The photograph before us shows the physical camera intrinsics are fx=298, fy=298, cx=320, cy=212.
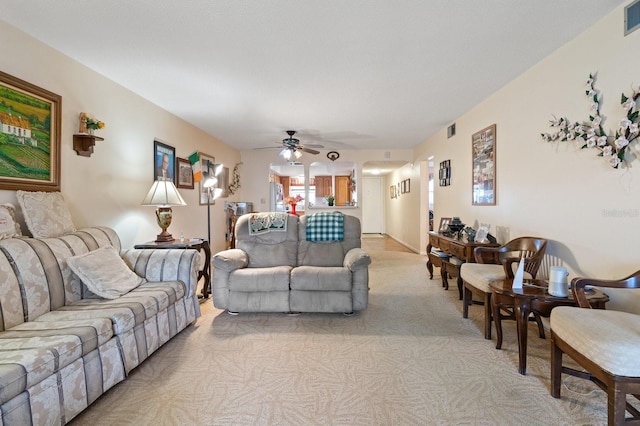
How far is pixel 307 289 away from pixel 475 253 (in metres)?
1.68

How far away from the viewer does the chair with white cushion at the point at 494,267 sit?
2428 millimetres

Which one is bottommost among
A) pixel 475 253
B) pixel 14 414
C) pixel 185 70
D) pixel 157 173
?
pixel 14 414

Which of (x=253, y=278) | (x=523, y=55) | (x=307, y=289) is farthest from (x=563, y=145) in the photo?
(x=253, y=278)

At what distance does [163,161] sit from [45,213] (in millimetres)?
1794

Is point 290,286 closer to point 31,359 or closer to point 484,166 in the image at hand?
point 31,359

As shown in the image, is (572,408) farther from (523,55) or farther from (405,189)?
(405,189)

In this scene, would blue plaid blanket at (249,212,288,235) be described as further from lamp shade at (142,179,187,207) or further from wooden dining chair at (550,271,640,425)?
wooden dining chair at (550,271,640,425)

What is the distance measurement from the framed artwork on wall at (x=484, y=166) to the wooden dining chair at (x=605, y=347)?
76.6 inches

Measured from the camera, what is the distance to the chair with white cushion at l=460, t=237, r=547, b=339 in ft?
7.97

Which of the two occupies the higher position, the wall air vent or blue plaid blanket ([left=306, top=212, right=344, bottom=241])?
the wall air vent

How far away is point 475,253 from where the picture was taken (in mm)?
2928

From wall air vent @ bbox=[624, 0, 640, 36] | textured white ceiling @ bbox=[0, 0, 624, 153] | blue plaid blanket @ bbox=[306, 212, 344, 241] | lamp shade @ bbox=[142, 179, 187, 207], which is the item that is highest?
textured white ceiling @ bbox=[0, 0, 624, 153]

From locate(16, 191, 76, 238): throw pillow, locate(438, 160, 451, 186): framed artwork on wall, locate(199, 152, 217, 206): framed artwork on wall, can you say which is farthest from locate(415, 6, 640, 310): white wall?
locate(199, 152, 217, 206): framed artwork on wall

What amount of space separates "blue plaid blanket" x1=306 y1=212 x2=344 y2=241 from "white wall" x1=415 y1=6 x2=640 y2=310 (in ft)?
5.87
